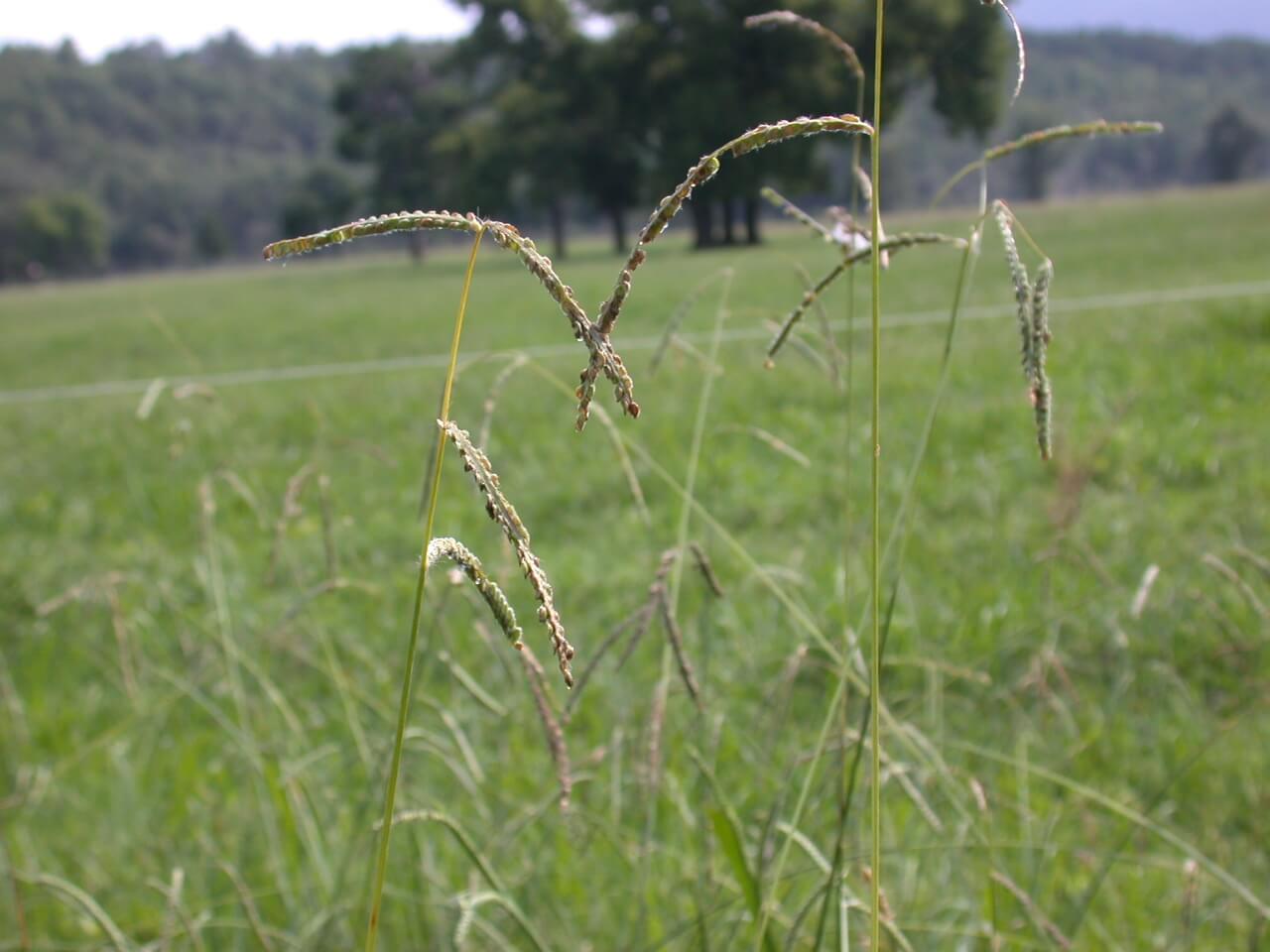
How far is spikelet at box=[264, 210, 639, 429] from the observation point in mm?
275

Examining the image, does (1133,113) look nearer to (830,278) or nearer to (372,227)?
(830,278)

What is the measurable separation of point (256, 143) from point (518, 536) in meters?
91.9

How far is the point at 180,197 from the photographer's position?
74438 mm

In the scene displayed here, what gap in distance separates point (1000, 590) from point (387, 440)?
105 inches

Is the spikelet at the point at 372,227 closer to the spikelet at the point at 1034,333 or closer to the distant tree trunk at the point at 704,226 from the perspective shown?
the spikelet at the point at 1034,333

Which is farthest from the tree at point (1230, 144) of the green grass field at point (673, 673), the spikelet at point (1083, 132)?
the spikelet at point (1083, 132)

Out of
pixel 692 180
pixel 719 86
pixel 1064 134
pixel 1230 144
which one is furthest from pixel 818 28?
pixel 1230 144

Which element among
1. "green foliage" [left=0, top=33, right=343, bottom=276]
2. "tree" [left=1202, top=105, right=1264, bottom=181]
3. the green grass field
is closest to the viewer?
the green grass field

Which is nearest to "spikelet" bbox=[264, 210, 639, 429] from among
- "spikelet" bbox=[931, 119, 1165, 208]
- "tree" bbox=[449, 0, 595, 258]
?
"spikelet" bbox=[931, 119, 1165, 208]

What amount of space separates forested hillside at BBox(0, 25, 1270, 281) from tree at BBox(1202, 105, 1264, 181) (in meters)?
0.10

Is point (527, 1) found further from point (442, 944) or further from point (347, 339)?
point (442, 944)

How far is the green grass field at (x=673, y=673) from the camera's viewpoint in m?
1.10

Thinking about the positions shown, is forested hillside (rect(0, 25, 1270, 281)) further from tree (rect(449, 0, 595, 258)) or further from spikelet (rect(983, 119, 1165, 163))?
spikelet (rect(983, 119, 1165, 163))

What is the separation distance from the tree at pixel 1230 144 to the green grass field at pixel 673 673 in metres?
65.7
